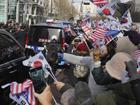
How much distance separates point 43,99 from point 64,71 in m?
1.31

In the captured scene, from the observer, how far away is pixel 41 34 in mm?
15141

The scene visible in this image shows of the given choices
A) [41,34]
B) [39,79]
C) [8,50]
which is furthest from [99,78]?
[41,34]

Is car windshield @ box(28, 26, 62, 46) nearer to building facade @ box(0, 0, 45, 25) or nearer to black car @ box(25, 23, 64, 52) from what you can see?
black car @ box(25, 23, 64, 52)

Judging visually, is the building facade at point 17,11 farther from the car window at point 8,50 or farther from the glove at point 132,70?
the glove at point 132,70

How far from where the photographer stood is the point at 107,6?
837 centimetres

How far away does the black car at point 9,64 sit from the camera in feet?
23.0

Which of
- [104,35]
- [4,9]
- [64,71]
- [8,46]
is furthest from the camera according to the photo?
[4,9]

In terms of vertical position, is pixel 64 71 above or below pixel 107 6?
below

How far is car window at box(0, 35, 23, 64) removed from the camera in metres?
7.49

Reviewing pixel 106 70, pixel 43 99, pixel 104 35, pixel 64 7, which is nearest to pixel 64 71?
pixel 104 35

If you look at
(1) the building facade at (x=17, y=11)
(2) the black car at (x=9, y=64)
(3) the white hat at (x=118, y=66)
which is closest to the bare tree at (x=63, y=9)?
(1) the building facade at (x=17, y=11)

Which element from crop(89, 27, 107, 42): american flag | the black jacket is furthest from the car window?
the black jacket

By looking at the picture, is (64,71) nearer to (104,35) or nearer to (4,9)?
(104,35)

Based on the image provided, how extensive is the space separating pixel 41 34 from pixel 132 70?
35.3 feet
